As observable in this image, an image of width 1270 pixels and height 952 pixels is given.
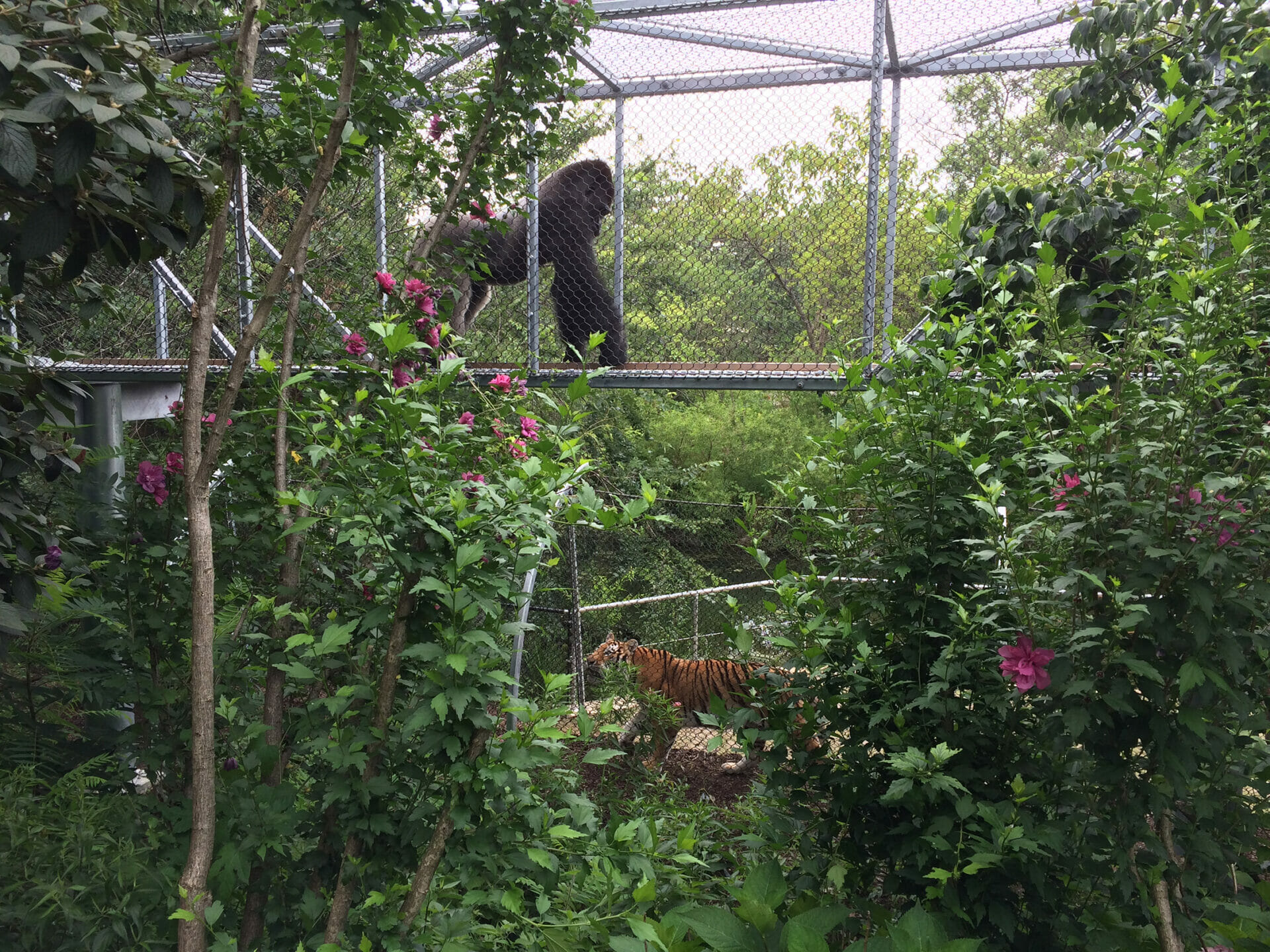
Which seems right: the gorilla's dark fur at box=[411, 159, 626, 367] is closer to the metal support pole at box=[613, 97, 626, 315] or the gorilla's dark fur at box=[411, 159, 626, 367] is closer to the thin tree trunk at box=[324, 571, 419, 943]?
the metal support pole at box=[613, 97, 626, 315]

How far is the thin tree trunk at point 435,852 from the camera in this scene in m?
1.47

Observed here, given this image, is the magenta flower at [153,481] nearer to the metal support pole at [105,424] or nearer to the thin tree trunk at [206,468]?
the thin tree trunk at [206,468]

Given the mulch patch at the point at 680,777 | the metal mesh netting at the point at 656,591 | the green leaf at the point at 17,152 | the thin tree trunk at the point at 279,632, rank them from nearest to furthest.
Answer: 1. the green leaf at the point at 17,152
2. the thin tree trunk at the point at 279,632
3. the mulch patch at the point at 680,777
4. the metal mesh netting at the point at 656,591

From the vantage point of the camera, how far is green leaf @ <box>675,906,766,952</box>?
1.18m

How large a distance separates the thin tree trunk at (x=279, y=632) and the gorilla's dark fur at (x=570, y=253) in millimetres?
2088

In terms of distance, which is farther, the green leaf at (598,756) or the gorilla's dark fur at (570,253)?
the gorilla's dark fur at (570,253)

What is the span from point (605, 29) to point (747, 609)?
14.1ft

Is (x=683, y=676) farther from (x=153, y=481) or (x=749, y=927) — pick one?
(x=749, y=927)

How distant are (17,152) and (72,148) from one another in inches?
4.2

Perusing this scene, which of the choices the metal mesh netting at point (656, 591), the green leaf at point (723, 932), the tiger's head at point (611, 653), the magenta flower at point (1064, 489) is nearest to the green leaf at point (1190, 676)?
the magenta flower at point (1064, 489)

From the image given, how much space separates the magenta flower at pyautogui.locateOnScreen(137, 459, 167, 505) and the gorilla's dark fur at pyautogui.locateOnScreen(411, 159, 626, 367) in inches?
75.4

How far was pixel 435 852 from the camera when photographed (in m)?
1.47

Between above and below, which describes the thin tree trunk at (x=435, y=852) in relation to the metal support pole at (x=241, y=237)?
below

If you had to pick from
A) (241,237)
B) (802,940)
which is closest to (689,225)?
(241,237)
